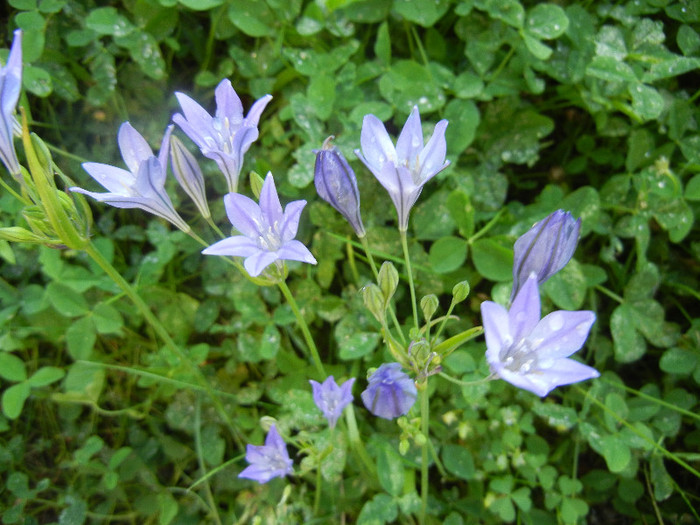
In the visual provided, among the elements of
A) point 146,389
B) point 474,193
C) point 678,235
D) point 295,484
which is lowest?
point 295,484

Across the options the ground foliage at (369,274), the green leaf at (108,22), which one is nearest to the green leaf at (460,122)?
the ground foliage at (369,274)

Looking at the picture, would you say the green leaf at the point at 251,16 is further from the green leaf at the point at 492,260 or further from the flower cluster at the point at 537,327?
the flower cluster at the point at 537,327

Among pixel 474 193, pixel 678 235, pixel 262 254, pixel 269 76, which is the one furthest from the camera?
pixel 269 76

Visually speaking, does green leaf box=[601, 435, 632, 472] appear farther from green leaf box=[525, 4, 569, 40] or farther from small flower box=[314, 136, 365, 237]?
green leaf box=[525, 4, 569, 40]

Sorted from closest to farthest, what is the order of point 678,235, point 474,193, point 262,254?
point 262,254, point 678,235, point 474,193

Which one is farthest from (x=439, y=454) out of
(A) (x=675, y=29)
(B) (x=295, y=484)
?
(A) (x=675, y=29)

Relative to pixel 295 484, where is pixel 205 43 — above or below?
above

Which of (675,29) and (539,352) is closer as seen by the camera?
(539,352)

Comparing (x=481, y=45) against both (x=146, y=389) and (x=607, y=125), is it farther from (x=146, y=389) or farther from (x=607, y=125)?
(x=146, y=389)

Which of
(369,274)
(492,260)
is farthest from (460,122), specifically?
(369,274)
